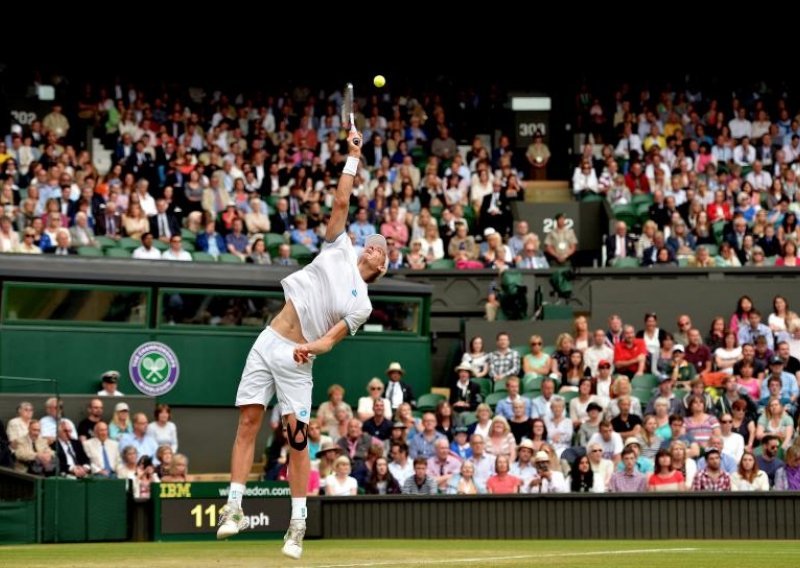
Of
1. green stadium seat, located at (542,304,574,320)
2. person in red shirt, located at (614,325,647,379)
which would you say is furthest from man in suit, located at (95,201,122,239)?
person in red shirt, located at (614,325,647,379)

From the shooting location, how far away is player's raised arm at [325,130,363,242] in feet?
37.5

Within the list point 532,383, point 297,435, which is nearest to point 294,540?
point 297,435

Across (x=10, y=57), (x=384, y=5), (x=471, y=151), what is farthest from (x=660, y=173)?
(x=10, y=57)

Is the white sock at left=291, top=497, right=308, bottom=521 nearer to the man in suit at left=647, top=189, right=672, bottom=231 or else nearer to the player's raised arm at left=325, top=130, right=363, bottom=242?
the player's raised arm at left=325, top=130, right=363, bottom=242

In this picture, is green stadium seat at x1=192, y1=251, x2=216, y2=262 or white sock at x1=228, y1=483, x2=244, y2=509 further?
green stadium seat at x1=192, y1=251, x2=216, y2=262

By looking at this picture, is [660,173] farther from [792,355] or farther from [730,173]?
[792,355]

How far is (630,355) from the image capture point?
24.0 metres

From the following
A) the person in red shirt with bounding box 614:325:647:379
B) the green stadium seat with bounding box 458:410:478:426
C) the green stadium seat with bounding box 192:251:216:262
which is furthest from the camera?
the green stadium seat with bounding box 192:251:216:262

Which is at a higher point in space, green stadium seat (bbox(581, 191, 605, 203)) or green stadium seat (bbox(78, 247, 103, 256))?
green stadium seat (bbox(581, 191, 605, 203))

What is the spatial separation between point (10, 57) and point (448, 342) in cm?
1476

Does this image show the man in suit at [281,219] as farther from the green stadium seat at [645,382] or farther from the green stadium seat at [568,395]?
the green stadium seat at [645,382]

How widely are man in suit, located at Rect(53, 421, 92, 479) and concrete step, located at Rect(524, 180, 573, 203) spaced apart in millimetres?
14155

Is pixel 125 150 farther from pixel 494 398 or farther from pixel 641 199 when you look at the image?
pixel 494 398

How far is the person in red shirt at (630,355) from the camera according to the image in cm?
2392
